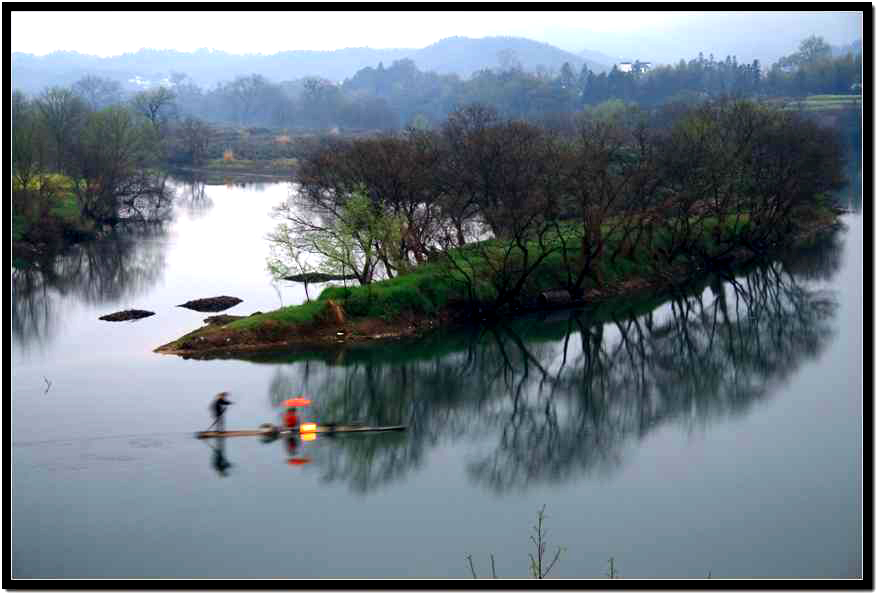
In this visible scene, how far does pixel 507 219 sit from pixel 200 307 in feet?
31.8

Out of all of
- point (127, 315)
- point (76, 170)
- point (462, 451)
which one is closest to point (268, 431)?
point (462, 451)

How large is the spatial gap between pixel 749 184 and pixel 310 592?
125ft

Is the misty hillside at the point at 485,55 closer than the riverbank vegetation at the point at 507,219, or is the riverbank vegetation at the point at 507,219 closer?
the riverbank vegetation at the point at 507,219

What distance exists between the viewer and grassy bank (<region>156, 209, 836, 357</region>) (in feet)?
99.6

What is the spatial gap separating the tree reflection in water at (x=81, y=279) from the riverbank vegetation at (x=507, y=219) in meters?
5.72

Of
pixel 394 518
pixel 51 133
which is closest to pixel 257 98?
pixel 51 133

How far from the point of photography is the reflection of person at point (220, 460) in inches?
805

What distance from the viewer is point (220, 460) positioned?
2098cm

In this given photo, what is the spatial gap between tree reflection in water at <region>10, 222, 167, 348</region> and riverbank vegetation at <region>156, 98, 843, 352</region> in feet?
18.8

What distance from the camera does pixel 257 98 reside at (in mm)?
152875

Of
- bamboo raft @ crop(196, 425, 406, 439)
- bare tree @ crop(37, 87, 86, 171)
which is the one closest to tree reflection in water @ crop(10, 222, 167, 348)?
bare tree @ crop(37, 87, 86, 171)

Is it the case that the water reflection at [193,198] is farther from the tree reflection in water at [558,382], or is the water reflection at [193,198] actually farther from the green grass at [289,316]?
the tree reflection in water at [558,382]

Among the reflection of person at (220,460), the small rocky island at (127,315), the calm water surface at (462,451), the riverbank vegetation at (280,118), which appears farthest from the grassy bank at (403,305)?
the reflection of person at (220,460)

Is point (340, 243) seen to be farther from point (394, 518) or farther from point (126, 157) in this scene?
point (126, 157)
